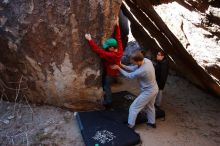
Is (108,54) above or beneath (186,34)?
beneath

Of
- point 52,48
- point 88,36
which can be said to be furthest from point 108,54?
point 52,48

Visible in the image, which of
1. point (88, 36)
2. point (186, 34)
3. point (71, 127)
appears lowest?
point (71, 127)

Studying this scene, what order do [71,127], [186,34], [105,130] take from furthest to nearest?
[186,34]
[71,127]
[105,130]

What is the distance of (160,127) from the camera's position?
588 cm

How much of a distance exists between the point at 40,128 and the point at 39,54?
1.16 meters

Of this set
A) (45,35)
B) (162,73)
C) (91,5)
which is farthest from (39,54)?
(162,73)

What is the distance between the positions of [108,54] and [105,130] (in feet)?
3.85

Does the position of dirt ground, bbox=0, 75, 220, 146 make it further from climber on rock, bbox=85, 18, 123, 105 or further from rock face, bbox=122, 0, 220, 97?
rock face, bbox=122, 0, 220, 97

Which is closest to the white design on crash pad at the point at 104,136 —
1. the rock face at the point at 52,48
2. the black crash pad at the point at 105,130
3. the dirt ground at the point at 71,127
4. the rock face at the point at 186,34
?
the black crash pad at the point at 105,130

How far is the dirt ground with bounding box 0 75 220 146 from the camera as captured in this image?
524 cm

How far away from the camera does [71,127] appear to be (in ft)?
18.0

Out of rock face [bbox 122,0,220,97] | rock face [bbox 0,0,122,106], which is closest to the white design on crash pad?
rock face [bbox 0,0,122,106]

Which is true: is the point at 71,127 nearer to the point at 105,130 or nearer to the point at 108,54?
the point at 105,130

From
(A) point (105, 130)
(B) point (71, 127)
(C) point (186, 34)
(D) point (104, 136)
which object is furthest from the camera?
(C) point (186, 34)
